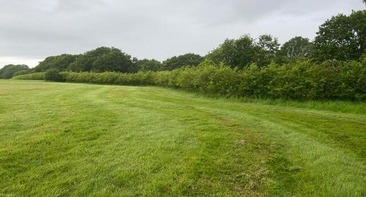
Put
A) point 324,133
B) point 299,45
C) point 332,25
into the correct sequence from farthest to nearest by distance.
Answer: point 299,45 → point 332,25 → point 324,133

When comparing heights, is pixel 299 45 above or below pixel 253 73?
above

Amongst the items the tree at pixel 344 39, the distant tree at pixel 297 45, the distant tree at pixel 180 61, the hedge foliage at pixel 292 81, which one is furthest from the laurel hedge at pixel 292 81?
the distant tree at pixel 180 61

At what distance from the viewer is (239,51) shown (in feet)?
129

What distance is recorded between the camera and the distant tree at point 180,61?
5816 cm

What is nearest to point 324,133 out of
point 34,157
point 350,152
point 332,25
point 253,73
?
point 350,152

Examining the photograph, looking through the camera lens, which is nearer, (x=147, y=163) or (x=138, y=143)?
(x=147, y=163)

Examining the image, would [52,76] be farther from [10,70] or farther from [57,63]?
[10,70]

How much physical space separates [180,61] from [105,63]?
1657cm

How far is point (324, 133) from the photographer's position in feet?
21.1

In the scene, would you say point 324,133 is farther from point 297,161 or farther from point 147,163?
point 147,163

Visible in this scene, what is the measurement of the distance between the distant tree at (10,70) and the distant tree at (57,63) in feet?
59.4

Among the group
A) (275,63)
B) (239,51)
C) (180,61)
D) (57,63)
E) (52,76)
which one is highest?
(239,51)

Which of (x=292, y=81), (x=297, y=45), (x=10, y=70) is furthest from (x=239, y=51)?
(x=10, y=70)

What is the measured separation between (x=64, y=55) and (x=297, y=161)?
260 ft
